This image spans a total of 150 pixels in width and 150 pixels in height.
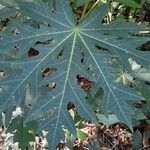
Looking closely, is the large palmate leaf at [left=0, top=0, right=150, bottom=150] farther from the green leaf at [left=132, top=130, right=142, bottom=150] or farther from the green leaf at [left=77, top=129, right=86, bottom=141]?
the green leaf at [left=132, top=130, right=142, bottom=150]

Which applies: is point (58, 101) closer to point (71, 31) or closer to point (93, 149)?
point (71, 31)

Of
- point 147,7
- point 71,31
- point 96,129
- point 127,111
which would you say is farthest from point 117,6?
point 127,111

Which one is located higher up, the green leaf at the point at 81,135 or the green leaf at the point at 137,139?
the green leaf at the point at 81,135

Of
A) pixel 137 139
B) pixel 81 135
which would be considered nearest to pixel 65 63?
pixel 81 135

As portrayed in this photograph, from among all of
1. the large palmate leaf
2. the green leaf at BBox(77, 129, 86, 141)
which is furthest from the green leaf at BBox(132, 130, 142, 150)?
the large palmate leaf

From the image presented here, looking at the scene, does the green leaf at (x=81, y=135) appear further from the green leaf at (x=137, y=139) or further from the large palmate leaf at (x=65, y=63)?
the large palmate leaf at (x=65, y=63)

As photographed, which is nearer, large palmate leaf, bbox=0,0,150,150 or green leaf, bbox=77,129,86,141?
large palmate leaf, bbox=0,0,150,150

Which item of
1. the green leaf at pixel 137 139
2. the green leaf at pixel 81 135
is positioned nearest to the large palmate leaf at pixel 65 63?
the green leaf at pixel 81 135

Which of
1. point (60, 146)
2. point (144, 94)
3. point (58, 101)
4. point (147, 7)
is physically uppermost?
point (147, 7)
